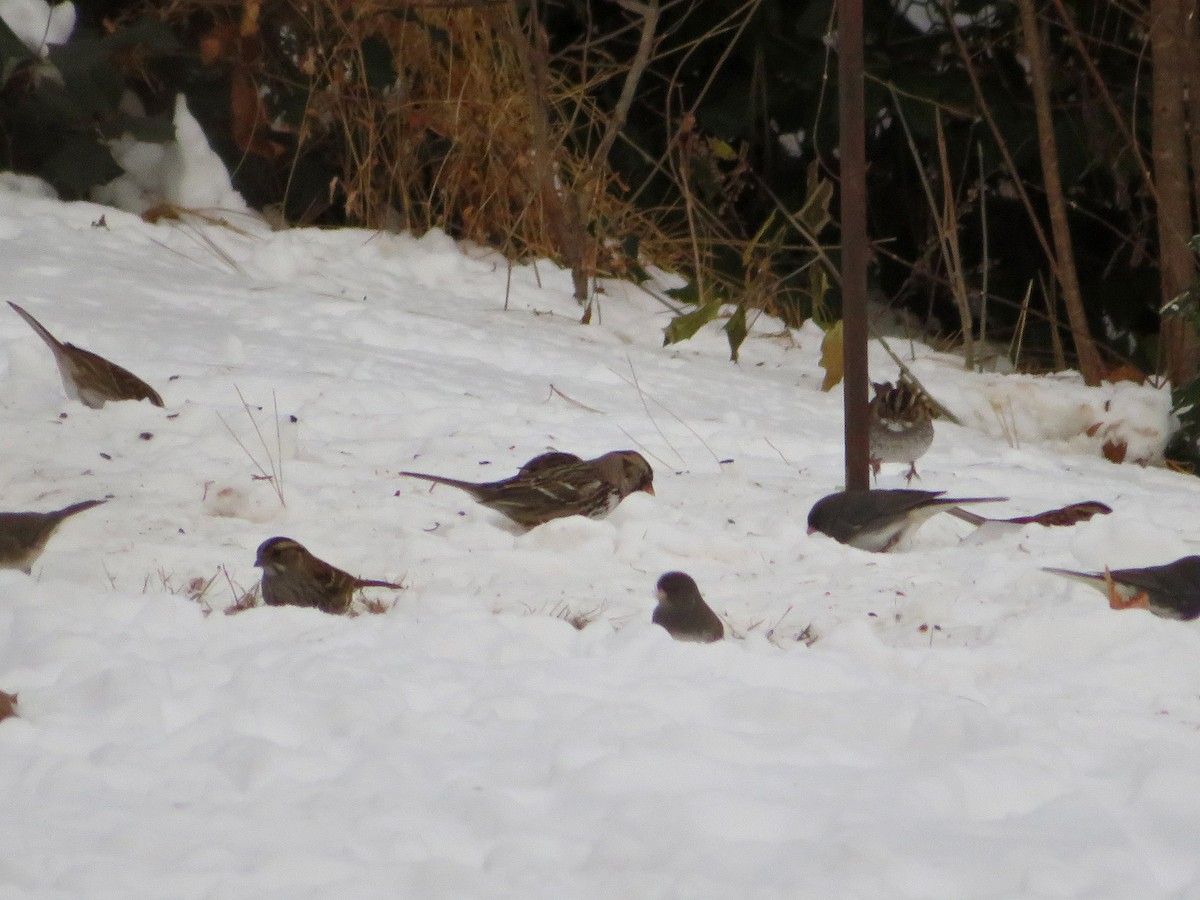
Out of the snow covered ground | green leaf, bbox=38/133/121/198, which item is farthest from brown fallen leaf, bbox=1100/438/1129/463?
green leaf, bbox=38/133/121/198

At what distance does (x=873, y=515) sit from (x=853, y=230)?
38.7 inches

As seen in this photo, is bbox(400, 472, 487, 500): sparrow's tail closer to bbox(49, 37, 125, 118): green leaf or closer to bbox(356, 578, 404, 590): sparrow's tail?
bbox(356, 578, 404, 590): sparrow's tail

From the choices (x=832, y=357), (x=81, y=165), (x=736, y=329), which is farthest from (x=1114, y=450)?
(x=81, y=165)

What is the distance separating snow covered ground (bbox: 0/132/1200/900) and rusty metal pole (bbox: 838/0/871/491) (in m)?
0.45

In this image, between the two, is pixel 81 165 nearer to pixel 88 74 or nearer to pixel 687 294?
pixel 88 74

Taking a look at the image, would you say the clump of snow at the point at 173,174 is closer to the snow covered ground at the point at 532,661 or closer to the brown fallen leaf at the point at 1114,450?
the snow covered ground at the point at 532,661

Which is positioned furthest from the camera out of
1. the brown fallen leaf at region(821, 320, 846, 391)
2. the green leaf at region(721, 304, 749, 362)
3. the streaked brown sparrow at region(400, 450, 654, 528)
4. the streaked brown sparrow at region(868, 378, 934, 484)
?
the green leaf at region(721, 304, 749, 362)

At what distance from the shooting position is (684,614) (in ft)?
13.3

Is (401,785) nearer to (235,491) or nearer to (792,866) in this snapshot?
(792,866)

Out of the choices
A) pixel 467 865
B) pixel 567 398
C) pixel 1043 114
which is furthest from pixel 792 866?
pixel 1043 114

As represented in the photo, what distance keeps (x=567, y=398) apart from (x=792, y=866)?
4716 millimetres

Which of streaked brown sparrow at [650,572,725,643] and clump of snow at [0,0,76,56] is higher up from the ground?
clump of snow at [0,0,76,56]

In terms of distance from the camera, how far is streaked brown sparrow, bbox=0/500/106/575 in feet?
14.0

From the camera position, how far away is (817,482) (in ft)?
20.6
